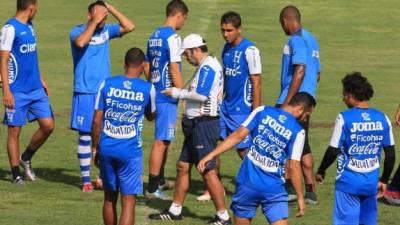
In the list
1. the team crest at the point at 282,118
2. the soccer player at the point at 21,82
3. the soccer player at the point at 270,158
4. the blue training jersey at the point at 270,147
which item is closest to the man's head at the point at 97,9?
the soccer player at the point at 21,82

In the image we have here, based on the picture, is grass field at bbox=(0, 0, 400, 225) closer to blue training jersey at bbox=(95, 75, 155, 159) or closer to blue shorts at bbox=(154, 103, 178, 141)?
blue shorts at bbox=(154, 103, 178, 141)

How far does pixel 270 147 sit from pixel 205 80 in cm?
244

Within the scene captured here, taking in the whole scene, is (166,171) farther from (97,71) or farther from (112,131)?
(112,131)

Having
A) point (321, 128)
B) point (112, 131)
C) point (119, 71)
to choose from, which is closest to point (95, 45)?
point (112, 131)

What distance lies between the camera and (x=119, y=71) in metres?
25.9

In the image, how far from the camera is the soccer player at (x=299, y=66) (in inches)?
555

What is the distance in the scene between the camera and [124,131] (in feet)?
40.0

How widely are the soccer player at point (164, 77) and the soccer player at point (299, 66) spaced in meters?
1.37

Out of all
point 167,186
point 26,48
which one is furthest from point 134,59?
point 167,186

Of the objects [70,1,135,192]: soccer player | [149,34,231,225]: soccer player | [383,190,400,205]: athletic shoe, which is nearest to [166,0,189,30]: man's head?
[70,1,135,192]: soccer player

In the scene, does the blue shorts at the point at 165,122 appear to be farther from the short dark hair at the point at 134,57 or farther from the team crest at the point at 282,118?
the team crest at the point at 282,118

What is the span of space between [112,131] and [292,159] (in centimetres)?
223

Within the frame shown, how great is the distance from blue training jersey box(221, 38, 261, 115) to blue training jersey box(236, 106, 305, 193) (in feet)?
11.0

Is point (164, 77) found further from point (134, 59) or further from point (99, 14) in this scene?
point (134, 59)
